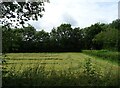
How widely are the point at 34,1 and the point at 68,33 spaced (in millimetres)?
100346

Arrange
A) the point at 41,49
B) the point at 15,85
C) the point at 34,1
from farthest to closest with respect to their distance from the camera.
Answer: the point at 41,49 < the point at 34,1 < the point at 15,85

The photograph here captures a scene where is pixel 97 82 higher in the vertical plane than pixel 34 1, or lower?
lower

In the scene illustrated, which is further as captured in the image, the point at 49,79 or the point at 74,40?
the point at 74,40

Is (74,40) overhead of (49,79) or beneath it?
overhead

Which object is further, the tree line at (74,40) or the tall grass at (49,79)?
the tree line at (74,40)

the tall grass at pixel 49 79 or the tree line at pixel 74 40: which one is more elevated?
the tree line at pixel 74 40

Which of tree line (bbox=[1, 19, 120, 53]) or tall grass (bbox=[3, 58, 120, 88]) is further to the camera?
tree line (bbox=[1, 19, 120, 53])

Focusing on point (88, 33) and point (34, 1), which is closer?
point (34, 1)

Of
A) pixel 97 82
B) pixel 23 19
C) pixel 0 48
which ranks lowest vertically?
pixel 97 82

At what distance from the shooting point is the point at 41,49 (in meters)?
83.1

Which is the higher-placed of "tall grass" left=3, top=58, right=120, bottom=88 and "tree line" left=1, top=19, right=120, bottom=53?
"tree line" left=1, top=19, right=120, bottom=53

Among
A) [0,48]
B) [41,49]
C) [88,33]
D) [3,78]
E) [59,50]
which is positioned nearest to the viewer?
[3,78]

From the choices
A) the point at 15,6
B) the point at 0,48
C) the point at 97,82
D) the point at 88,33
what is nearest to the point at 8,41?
the point at 0,48

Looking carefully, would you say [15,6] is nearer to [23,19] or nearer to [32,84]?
[23,19]
